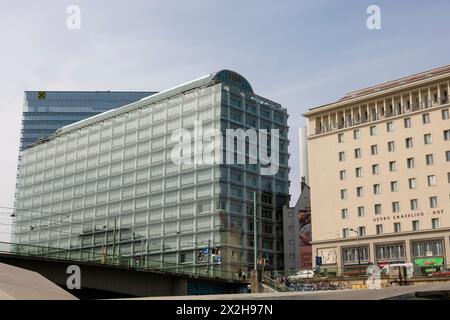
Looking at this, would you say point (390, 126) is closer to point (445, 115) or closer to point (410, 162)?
point (410, 162)

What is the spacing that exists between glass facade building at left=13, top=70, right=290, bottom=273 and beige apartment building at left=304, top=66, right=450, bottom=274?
47.1 feet

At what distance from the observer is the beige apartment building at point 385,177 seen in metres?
86.6

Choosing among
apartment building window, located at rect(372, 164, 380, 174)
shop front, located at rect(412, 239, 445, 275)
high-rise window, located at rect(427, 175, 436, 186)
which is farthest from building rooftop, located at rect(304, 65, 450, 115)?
shop front, located at rect(412, 239, 445, 275)

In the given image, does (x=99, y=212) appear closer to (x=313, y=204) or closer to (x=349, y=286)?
(x=313, y=204)

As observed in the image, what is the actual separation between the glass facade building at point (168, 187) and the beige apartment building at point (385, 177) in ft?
47.1

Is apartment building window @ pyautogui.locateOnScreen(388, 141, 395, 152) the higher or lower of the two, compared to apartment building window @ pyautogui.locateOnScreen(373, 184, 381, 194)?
higher

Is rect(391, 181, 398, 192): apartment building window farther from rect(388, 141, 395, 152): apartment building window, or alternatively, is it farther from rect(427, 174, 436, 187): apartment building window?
rect(388, 141, 395, 152): apartment building window

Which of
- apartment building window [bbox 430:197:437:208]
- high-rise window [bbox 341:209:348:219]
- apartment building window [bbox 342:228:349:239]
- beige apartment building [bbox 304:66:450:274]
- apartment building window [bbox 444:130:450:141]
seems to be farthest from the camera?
high-rise window [bbox 341:209:348:219]

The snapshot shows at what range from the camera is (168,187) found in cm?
11688

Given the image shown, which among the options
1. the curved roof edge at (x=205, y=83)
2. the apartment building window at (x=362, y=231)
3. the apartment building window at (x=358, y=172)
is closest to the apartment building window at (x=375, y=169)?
the apartment building window at (x=358, y=172)

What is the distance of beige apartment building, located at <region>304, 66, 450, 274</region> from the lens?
86.6m

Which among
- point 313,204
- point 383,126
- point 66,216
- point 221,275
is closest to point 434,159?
point 383,126

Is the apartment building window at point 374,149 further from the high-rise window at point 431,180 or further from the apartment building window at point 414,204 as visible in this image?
the apartment building window at point 414,204

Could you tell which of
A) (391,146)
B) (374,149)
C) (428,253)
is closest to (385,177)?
(391,146)
